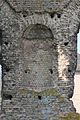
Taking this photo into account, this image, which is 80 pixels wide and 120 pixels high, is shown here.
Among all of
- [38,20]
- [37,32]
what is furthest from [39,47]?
[38,20]

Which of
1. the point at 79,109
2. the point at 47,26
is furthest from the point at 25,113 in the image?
the point at 79,109

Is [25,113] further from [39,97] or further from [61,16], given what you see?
[61,16]

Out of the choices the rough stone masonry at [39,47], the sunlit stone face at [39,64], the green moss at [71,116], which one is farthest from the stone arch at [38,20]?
the green moss at [71,116]

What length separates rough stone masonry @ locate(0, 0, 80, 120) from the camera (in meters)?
15.0

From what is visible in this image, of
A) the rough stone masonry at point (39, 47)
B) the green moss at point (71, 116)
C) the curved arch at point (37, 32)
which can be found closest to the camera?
the green moss at point (71, 116)

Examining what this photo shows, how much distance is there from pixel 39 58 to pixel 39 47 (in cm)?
34

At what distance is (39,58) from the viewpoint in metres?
15.1

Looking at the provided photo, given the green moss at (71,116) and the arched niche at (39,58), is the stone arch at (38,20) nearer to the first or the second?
the arched niche at (39,58)

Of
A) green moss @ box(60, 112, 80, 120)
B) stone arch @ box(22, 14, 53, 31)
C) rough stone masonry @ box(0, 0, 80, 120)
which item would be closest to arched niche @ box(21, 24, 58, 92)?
rough stone masonry @ box(0, 0, 80, 120)

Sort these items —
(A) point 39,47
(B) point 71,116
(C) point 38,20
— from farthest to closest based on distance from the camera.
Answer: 1. (A) point 39,47
2. (C) point 38,20
3. (B) point 71,116

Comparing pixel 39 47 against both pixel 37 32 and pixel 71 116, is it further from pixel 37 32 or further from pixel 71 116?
pixel 71 116

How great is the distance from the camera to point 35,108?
14.7 m

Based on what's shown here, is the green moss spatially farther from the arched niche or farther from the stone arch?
the stone arch

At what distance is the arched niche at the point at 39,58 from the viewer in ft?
49.5
